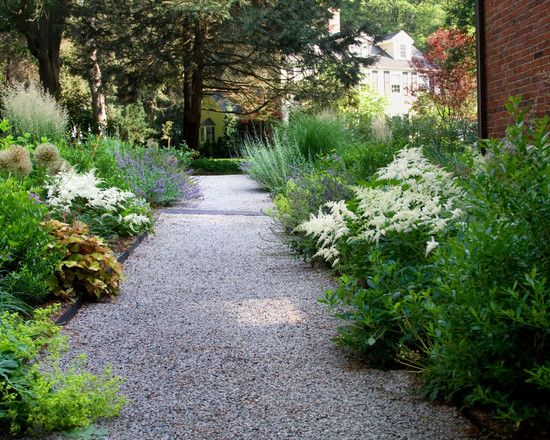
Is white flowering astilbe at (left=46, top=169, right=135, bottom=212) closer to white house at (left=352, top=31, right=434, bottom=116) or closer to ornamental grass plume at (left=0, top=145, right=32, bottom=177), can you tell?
ornamental grass plume at (left=0, top=145, right=32, bottom=177)

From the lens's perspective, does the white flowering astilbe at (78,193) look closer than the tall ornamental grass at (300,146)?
Yes

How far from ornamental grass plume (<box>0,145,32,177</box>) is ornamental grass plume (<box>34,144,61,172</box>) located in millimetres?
568

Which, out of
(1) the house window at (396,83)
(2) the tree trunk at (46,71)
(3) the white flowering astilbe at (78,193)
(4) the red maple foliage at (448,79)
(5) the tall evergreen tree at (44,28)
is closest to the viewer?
(3) the white flowering astilbe at (78,193)

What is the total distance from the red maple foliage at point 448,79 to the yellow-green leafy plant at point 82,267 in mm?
20235

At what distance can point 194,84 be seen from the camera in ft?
76.8

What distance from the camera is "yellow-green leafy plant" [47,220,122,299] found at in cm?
505

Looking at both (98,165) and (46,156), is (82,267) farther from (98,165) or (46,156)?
(98,165)

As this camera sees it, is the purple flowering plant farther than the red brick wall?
Yes

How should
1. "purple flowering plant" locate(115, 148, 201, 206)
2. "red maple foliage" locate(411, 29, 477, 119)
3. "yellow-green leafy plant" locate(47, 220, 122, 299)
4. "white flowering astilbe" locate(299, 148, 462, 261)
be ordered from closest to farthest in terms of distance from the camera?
1. "white flowering astilbe" locate(299, 148, 462, 261)
2. "yellow-green leafy plant" locate(47, 220, 122, 299)
3. "purple flowering plant" locate(115, 148, 201, 206)
4. "red maple foliage" locate(411, 29, 477, 119)

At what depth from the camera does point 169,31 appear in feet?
70.8

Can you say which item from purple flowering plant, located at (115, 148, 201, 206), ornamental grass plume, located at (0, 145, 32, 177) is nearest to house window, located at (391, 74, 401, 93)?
purple flowering plant, located at (115, 148, 201, 206)

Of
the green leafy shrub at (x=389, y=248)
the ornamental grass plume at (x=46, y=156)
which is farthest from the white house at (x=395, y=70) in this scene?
the green leafy shrub at (x=389, y=248)

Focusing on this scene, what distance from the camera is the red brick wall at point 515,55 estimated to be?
6758 millimetres

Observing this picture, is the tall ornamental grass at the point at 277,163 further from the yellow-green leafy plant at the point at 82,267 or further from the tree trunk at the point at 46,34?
the tree trunk at the point at 46,34
